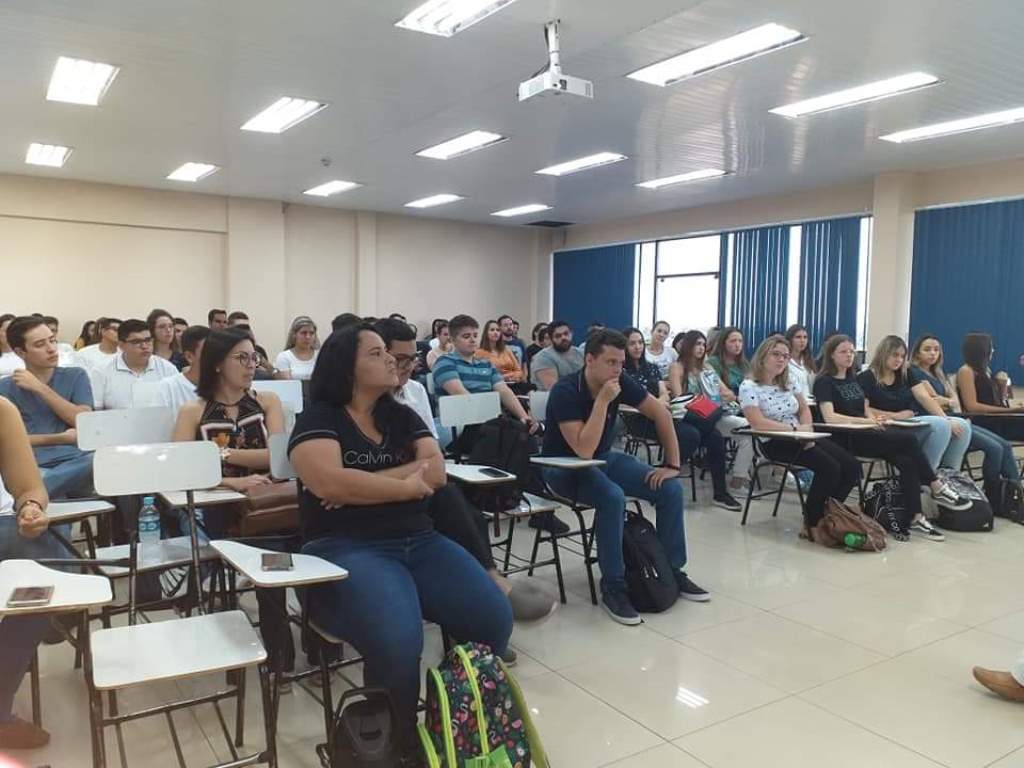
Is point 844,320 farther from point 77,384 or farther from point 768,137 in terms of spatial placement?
point 77,384

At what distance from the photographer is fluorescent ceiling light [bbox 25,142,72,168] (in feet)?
23.1

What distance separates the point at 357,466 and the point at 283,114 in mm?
4586

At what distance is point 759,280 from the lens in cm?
937

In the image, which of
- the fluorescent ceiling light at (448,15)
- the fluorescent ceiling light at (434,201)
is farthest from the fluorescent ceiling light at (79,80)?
the fluorescent ceiling light at (434,201)

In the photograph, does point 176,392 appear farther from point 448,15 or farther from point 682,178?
point 682,178

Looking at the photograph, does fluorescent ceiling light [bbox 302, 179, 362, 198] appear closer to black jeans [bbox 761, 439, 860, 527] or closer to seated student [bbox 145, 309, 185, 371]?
seated student [bbox 145, 309, 185, 371]

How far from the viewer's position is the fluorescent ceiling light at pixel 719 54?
423 cm

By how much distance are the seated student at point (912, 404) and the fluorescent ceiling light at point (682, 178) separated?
128 inches

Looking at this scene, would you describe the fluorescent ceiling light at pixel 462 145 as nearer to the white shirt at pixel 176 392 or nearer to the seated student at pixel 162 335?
the seated student at pixel 162 335

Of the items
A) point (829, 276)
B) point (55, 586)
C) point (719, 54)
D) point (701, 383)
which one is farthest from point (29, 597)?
point (829, 276)

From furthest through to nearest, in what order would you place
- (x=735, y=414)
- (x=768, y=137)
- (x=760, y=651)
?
(x=768, y=137)
(x=735, y=414)
(x=760, y=651)

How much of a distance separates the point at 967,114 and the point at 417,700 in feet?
19.5

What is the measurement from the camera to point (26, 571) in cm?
180

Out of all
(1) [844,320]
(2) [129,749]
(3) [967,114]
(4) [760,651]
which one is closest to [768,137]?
(3) [967,114]
